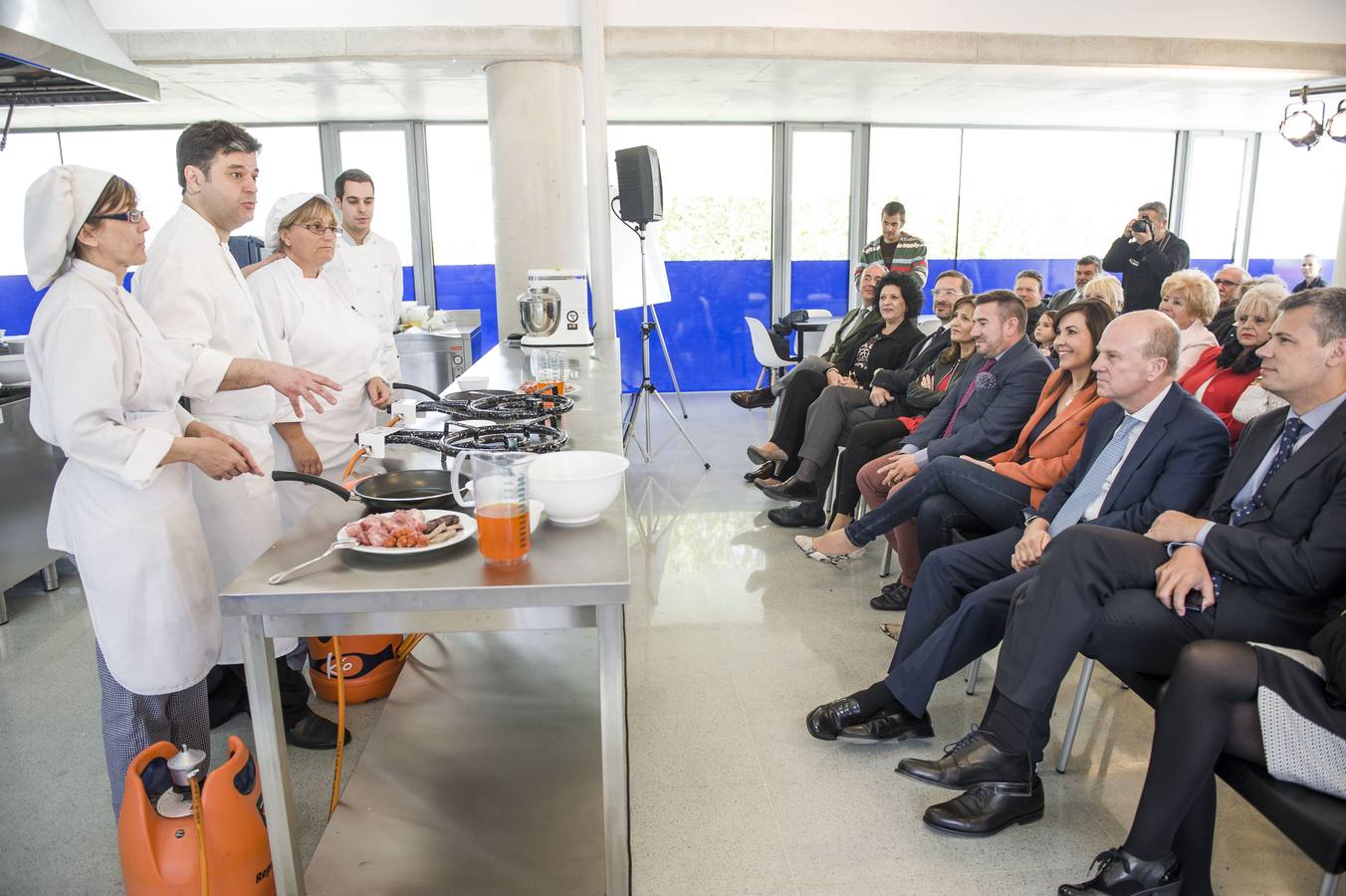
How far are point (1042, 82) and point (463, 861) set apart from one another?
6362 mm

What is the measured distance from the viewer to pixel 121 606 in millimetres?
1731

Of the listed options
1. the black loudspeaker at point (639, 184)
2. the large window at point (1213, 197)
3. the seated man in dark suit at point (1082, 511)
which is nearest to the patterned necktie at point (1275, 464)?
the seated man in dark suit at point (1082, 511)

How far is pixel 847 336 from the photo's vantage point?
4.82 m

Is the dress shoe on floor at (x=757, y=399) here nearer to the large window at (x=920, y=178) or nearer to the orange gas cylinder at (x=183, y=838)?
the large window at (x=920, y=178)

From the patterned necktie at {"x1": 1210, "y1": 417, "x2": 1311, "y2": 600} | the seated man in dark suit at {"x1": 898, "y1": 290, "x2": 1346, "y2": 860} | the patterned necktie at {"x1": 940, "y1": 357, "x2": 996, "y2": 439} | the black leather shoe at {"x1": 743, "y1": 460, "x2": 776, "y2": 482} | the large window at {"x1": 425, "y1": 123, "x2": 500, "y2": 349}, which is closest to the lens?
the seated man in dark suit at {"x1": 898, "y1": 290, "x2": 1346, "y2": 860}

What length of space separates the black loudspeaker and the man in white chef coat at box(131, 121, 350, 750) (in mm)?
3028

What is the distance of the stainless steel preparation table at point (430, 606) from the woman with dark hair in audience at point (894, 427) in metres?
2.32

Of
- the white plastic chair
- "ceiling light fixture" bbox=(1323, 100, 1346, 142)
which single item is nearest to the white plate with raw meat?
the white plastic chair

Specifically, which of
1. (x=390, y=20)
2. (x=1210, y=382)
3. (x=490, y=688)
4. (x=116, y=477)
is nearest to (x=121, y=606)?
(x=116, y=477)

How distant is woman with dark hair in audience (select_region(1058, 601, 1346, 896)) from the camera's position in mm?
1500

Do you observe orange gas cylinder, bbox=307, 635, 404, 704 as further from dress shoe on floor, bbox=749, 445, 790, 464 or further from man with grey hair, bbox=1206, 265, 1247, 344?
man with grey hair, bbox=1206, 265, 1247, 344

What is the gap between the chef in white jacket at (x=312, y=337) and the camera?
246cm

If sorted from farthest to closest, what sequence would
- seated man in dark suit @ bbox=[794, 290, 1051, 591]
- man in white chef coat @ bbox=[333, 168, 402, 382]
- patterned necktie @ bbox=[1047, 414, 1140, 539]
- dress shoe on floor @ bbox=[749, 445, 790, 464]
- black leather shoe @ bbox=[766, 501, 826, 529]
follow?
dress shoe on floor @ bbox=[749, 445, 790, 464], black leather shoe @ bbox=[766, 501, 826, 529], man in white chef coat @ bbox=[333, 168, 402, 382], seated man in dark suit @ bbox=[794, 290, 1051, 591], patterned necktie @ bbox=[1047, 414, 1140, 539]

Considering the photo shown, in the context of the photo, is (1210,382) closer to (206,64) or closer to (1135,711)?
(1135,711)
